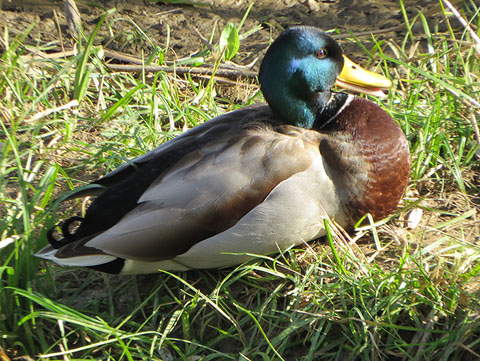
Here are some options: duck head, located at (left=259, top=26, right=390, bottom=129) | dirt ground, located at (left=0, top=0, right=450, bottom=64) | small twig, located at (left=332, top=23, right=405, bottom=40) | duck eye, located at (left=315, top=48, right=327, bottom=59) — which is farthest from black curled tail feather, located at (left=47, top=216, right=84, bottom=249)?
small twig, located at (left=332, top=23, right=405, bottom=40)

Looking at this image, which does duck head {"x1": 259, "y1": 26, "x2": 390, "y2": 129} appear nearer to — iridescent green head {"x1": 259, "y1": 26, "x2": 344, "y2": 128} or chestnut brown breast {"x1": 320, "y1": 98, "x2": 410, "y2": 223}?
iridescent green head {"x1": 259, "y1": 26, "x2": 344, "y2": 128}

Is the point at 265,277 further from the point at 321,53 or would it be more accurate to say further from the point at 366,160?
the point at 321,53

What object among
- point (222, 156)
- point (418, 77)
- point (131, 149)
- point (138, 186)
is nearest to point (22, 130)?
point (131, 149)

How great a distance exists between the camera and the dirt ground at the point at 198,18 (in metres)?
4.84

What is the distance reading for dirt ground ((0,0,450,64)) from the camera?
4836 millimetres

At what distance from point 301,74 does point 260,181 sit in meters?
0.60

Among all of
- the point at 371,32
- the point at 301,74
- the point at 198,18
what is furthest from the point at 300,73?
the point at 198,18

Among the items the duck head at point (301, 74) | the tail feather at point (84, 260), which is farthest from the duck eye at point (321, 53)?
the tail feather at point (84, 260)

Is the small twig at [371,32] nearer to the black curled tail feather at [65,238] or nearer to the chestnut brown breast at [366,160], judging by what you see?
the chestnut brown breast at [366,160]

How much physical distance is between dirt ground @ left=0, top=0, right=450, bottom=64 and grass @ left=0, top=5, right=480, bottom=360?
74cm

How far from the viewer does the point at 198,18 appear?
16.8ft

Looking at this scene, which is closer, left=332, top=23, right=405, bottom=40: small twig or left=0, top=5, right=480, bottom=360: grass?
left=0, top=5, right=480, bottom=360: grass

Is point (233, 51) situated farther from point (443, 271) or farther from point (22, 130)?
point (443, 271)

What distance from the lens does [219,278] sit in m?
3.20
